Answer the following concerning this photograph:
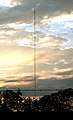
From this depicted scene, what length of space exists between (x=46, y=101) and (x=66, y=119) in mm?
56373

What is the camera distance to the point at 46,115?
22.7 m

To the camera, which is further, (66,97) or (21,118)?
(66,97)

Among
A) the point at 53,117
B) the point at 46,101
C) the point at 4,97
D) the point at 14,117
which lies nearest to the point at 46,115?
the point at 53,117

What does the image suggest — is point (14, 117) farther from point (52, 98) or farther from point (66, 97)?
point (66, 97)

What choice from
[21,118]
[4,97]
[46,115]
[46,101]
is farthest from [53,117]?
[4,97]

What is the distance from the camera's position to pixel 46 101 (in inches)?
3108

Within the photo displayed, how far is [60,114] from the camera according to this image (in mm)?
22859

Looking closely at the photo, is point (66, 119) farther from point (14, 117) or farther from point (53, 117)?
point (14, 117)

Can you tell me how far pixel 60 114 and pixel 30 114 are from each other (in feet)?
7.11

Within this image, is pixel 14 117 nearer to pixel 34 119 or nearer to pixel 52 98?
pixel 34 119

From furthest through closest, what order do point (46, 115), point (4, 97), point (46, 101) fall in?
point (4, 97)
point (46, 101)
point (46, 115)

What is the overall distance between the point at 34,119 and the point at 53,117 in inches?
54.1

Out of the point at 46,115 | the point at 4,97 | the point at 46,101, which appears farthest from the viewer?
the point at 4,97

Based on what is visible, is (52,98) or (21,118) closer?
(21,118)
